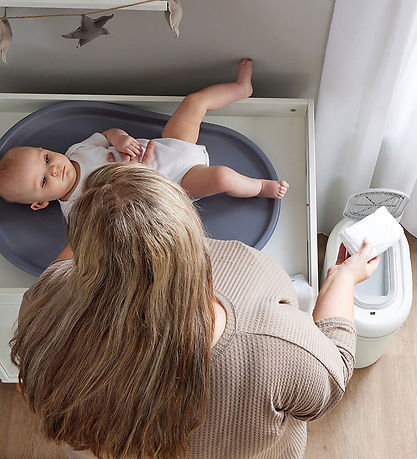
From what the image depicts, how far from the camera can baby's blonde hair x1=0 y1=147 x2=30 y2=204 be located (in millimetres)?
1192

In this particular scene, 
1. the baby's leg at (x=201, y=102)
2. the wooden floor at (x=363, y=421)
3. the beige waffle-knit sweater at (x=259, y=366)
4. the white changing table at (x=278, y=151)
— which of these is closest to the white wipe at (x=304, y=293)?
the white changing table at (x=278, y=151)

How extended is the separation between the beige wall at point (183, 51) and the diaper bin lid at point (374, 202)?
28 cm

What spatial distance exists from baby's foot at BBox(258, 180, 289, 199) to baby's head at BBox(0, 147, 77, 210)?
1.38 feet

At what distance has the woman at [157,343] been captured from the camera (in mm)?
560

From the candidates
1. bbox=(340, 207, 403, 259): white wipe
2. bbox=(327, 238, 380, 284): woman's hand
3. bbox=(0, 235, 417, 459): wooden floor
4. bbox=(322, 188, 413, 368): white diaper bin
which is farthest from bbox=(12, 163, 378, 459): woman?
bbox=(0, 235, 417, 459): wooden floor

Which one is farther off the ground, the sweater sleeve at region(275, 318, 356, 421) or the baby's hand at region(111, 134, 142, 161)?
the baby's hand at region(111, 134, 142, 161)

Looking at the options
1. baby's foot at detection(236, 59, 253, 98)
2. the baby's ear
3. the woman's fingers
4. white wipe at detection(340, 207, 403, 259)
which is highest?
baby's foot at detection(236, 59, 253, 98)

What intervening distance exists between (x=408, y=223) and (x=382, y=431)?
0.60 metres

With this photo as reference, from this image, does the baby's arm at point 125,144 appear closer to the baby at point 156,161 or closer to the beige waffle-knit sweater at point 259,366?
the baby at point 156,161

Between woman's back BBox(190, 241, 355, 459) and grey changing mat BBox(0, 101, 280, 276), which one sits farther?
grey changing mat BBox(0, 101, 280, 276)

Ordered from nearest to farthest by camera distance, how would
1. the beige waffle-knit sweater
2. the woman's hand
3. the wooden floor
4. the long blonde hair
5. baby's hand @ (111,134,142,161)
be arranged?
the long blonde hair < the beige waffle-knit sweater < the woman's hand < baby's hand @ (111,134,142,161) < the wooden floor

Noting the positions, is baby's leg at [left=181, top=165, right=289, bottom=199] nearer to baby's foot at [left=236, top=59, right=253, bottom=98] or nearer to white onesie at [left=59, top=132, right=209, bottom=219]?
white onesie at [left=59, top=132, right=209, bottom=219]

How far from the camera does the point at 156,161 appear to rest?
1249 mm

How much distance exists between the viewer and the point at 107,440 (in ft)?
2.24
